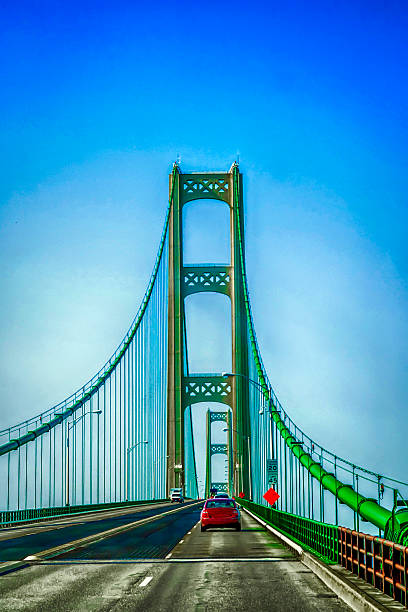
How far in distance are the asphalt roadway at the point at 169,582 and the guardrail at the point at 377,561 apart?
739 mm

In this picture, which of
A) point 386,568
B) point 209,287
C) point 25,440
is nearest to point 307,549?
point 386,568

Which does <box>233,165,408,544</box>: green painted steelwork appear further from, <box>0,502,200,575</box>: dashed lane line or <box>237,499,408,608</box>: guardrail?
<box>0,502,200,575</box>: dashed lane line

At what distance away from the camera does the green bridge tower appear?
263ft

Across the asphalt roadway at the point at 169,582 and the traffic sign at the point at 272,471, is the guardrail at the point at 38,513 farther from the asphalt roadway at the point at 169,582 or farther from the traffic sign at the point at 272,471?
the asphalt roadway at the point at 169,582

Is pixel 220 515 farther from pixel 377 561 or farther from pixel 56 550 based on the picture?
pixel 377 561

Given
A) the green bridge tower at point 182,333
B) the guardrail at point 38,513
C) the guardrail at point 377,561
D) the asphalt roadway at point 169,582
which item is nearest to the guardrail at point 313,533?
the asphalt roadway at point 169,582

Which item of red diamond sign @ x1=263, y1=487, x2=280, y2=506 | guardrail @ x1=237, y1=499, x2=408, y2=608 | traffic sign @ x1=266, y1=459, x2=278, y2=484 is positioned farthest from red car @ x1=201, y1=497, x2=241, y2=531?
guardrail @ x1=237, y1=499, x2=408, y2=608

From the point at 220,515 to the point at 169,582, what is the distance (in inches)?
772

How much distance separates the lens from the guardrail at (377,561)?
12.8m

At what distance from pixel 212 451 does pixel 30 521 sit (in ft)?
333

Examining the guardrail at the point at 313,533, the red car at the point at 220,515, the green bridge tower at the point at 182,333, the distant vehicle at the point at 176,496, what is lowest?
the distant vehicle at the point at 176,496

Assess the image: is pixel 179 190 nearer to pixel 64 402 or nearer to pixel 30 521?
pixel 64 402

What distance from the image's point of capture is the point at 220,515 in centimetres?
3562

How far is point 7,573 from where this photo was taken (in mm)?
18125
